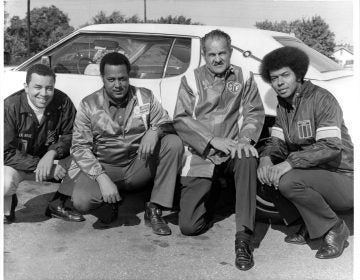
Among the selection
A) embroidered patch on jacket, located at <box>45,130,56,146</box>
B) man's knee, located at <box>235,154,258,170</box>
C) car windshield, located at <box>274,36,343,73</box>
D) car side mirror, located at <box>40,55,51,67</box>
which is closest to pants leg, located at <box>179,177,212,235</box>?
man's knee, located at <box>235,154,258,170</box>

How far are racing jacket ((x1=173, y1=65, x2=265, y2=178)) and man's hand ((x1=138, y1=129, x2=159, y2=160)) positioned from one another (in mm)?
233

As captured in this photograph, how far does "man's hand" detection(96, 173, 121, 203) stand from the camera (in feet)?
10.7

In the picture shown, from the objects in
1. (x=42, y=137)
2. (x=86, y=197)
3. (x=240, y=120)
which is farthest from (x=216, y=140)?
(x=42, y=137)

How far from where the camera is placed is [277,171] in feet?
10.3

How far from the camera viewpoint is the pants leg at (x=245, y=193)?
307 cm

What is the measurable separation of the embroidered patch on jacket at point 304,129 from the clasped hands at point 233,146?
37 centimetres

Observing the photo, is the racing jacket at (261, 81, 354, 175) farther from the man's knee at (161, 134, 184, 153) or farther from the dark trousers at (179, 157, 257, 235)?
the man's knee at (161, 134, 184, 153)

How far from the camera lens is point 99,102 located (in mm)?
3525

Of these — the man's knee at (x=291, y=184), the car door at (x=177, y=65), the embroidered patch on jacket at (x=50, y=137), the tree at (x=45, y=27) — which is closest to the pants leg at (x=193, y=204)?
the man's knee at (x=291, y=184)

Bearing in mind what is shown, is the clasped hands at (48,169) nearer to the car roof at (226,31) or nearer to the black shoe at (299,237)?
the car roof at (226,31)

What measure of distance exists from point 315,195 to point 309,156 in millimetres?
271

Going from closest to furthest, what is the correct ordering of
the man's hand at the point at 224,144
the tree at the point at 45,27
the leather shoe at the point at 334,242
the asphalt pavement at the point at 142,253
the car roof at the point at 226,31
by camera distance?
1. the asphalt pavement at the point at 142,253
2. the leather shoe at the point at 334,242
3. the man's hand at the point at 224,144
4. the car roof at the point at 226,31
5. the tree at the point at 45,27

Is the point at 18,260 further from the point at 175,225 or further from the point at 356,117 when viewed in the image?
the point at 356,117

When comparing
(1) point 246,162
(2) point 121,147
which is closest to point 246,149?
(1) point 246,162
